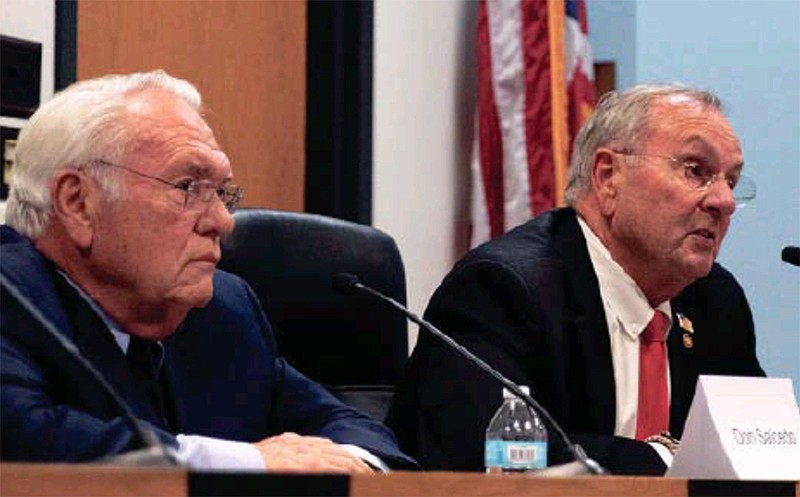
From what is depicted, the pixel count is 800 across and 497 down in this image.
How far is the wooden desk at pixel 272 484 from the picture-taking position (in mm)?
1371

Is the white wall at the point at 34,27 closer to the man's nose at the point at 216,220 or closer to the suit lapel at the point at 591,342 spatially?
the man's nose at the point at 216,220

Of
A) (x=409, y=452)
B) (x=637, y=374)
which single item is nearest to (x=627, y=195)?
(x=637, y=374)

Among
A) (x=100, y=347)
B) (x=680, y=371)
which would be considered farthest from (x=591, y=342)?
(x=100, y=347)

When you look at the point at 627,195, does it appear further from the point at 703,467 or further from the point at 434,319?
the point at 703,467

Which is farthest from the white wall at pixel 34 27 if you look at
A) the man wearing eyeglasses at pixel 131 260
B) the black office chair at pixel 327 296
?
the man wearing eyeglasses at pixel 131 260

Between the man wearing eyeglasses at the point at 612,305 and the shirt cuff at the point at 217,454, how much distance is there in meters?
0.70

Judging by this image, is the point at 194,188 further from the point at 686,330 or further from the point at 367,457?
the point at 686,330

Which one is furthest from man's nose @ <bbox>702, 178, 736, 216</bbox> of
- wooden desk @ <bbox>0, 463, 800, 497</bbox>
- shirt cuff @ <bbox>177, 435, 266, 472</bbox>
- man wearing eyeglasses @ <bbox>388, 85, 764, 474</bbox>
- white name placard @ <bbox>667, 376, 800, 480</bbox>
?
wooden desk @ <bbox>0, 463, 800, 497</bbox>

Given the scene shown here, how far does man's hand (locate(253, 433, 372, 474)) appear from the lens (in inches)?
90.0

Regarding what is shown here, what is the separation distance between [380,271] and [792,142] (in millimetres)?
1991

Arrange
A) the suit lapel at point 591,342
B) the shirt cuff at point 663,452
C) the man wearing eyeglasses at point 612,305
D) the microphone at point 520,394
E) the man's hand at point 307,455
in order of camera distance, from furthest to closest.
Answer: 1. the suit lapel at point 591,342
2. the man wearing eyeglasses at point 612,305
3. the shirt cuff at point 663,452
4. the man's hand at point 307,455
5. the microphone at point 520,394

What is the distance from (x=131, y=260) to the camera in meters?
2.46

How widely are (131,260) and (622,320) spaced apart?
3.57 ft

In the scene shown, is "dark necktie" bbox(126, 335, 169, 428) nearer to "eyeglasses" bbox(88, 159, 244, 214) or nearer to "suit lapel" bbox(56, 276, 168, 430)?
"suit lapel" bbox(56, 276, 168, 430)
